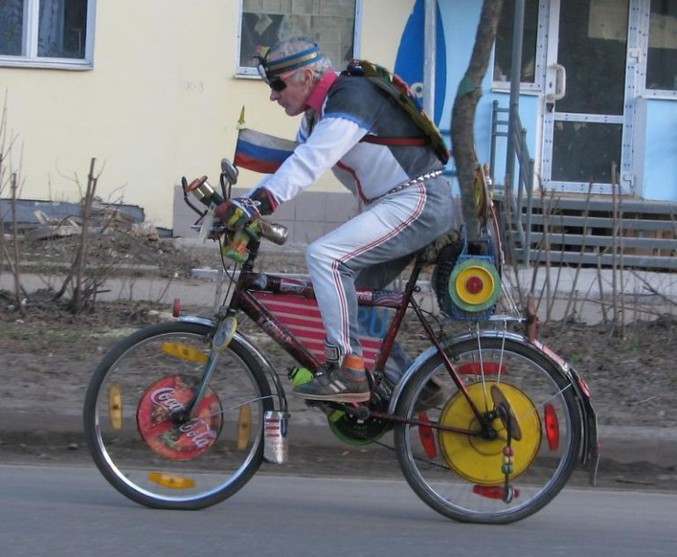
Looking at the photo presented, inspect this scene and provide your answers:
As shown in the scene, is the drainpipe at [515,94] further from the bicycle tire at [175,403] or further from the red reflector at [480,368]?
the bicycle tire at [175,403]

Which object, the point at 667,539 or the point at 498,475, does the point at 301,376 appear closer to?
the point at 498,475

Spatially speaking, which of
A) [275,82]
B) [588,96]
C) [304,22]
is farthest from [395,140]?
[588,96]

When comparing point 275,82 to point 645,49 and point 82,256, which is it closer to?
point 82,256

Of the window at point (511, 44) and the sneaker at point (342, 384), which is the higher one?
the window at point (511, 44)

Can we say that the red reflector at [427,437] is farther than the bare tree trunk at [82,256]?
No

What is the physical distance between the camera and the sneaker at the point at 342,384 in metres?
4.78

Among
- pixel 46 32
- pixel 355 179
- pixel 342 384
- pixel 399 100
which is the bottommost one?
pixel 342 384

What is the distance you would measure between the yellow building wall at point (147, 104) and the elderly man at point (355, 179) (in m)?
8.97

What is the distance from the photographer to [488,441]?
497 cm

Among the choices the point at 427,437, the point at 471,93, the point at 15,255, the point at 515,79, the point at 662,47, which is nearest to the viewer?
the point at 427,437

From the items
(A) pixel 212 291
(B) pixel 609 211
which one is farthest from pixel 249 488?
(B) pixel 609 211

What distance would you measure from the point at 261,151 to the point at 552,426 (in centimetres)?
166

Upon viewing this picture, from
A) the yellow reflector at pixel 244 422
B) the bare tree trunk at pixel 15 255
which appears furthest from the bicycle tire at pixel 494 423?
the bare tree trunk at pixel 15 255

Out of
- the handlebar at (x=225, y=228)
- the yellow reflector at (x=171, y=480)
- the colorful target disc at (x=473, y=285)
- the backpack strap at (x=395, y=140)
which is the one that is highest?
the backpack strap at (x=395, y=140)
